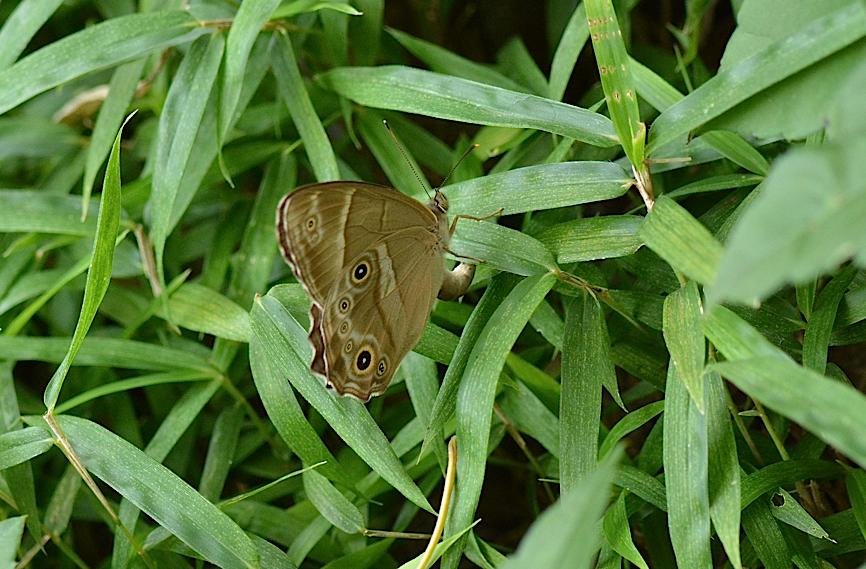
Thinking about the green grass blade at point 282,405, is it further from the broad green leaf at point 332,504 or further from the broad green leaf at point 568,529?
the broad green leaf at point 568,529

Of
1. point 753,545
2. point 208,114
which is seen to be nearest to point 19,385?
point 208,114

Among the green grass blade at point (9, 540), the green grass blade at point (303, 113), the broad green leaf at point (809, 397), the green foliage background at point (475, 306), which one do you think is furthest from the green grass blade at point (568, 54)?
the green grass blade at point (9, 540)

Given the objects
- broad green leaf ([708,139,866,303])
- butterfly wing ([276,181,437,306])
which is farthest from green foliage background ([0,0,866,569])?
butterfly wing ([276,181,437,306])

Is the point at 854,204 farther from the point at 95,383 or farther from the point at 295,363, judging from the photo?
the point at 95,383

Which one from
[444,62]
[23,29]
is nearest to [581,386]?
[444,62]

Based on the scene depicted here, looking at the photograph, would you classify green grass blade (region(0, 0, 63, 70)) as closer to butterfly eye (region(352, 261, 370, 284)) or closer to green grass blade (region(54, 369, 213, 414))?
green grass blade (region(54, 369, 213, 414))

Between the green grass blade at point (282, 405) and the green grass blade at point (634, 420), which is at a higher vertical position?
the green grass blade at point (634, 420)
